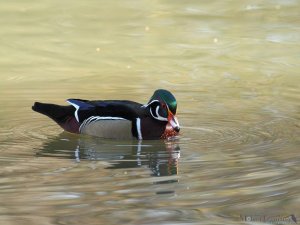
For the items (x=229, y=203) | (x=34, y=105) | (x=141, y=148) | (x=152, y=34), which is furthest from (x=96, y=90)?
(x=229, y=203)

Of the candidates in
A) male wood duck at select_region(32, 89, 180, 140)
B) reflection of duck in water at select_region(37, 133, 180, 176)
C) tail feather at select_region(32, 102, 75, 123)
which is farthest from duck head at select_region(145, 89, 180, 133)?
tail feather at select_region(32, 102, 75, 123)

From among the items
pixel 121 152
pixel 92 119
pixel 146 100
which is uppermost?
pixel 92 119

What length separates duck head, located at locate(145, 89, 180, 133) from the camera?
11.0 meters

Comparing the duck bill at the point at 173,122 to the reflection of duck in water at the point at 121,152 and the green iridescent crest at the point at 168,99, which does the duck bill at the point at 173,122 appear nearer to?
the green iridescent crest at the point at 168,99

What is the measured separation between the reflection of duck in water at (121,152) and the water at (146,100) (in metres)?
0.01

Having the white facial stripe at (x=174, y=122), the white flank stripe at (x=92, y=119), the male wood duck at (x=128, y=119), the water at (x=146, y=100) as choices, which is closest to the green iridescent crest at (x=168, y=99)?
the male wood duck at (x=128, y=119)

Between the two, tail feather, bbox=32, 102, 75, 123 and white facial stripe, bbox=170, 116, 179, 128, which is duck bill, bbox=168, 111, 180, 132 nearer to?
white facial stripe, bbox=170, 116, 179, 128

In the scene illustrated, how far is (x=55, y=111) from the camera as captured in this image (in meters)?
11.5

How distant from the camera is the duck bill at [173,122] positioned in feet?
35.4

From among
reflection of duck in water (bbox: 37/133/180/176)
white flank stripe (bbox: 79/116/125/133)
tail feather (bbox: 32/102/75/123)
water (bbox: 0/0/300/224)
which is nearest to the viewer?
water (bbox: 0/0/300/224)

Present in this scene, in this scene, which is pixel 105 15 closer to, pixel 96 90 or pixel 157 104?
pixel 96 90

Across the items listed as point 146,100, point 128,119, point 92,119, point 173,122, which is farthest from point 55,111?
point 146,100

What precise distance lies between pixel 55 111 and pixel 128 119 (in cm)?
88

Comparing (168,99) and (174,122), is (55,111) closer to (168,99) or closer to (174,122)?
(168,99)
